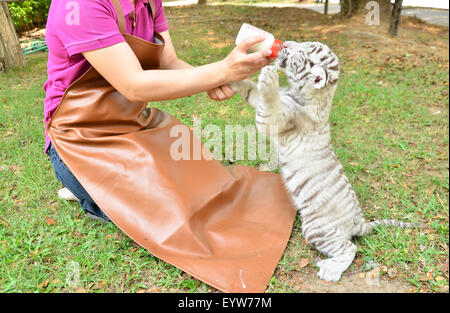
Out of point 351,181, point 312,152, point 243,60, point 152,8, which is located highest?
point 152,8

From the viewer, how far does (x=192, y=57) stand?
6387 millimetres

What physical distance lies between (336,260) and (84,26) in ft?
6.58

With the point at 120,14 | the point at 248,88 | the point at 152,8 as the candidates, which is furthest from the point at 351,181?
the point at 120,14

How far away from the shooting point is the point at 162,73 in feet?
6.88

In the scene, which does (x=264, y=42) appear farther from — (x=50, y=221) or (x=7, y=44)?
(x=7, y=44)

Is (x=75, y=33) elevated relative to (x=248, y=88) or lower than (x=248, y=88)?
elevated

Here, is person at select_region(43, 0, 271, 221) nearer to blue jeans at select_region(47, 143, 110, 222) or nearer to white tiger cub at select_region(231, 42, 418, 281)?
white tiger cub at select_region(231, 42, 418, 281)

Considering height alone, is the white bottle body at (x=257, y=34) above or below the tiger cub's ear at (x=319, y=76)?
above

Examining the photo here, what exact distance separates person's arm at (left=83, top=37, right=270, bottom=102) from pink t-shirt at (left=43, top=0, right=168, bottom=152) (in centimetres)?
6

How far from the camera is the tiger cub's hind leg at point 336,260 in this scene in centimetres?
227

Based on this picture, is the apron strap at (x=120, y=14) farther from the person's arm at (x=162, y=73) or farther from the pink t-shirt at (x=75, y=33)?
the person's arm at (x=162, y=73)
